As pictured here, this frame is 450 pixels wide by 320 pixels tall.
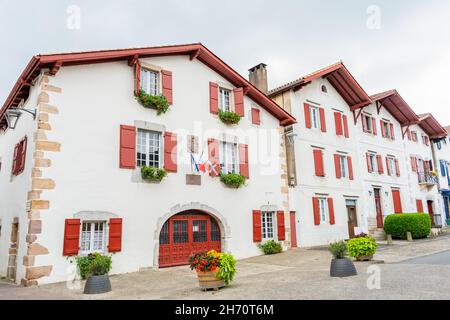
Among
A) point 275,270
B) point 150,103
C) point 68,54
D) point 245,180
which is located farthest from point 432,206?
point 68,54

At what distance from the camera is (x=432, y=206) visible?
26.5 meters

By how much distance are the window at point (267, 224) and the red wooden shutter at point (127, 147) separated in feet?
20.7

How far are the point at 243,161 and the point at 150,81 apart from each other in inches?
189

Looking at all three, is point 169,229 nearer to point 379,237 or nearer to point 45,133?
point 45,133

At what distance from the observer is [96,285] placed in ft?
26.6

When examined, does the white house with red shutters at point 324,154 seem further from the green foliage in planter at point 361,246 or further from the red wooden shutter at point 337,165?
the green foliage in planter at point 361,246

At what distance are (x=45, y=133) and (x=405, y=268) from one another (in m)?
10.4

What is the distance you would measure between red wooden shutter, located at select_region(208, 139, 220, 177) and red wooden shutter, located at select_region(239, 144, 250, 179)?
44.7 inches

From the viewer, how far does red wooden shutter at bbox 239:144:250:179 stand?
14652 mm

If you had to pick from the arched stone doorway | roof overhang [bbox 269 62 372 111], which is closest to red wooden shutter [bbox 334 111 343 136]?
roof overhang [bbox 269 62 372 111]

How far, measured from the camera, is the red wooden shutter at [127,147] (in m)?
11.5

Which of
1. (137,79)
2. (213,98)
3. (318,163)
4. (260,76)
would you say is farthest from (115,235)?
(260,76)

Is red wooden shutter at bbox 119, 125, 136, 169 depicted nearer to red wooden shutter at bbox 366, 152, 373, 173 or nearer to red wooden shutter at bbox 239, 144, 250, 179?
red wooden shutter at bbox 239, 144, 250, 179

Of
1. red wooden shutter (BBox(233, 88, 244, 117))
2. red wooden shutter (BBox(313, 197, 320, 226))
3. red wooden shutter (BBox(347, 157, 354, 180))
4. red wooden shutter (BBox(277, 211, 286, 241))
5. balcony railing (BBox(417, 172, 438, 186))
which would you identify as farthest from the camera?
balcony railing (BBox(417, 172, 438, 186))
